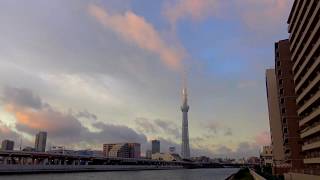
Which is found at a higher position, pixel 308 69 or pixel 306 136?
pixel 308 69

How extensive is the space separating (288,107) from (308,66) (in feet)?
115

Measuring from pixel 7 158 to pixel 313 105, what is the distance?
173 meters

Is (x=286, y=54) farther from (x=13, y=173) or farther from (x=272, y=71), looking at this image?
(x=13, y=173)

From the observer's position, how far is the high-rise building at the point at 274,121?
129 meters

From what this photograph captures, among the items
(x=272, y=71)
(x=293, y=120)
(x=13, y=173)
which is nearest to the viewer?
(x=293, y=120)

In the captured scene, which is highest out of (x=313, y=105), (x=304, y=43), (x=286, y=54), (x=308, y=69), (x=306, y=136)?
(x=286, y=54)

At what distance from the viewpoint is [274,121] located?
449 feet

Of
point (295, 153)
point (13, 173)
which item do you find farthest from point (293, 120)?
point (13, 173)

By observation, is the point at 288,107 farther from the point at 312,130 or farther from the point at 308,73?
the point at 312,130

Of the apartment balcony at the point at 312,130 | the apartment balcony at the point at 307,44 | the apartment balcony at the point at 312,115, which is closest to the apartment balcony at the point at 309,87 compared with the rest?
the apartment balcony at the point at 312,115

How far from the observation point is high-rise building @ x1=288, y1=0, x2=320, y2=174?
63906 mm

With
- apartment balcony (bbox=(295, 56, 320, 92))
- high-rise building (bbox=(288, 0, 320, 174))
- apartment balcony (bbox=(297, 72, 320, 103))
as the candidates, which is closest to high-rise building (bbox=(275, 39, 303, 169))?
high-rise building (bbox=(288, 0, 320, 174))

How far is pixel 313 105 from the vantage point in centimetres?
7025

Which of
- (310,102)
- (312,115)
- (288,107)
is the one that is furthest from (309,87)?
(288,107)
